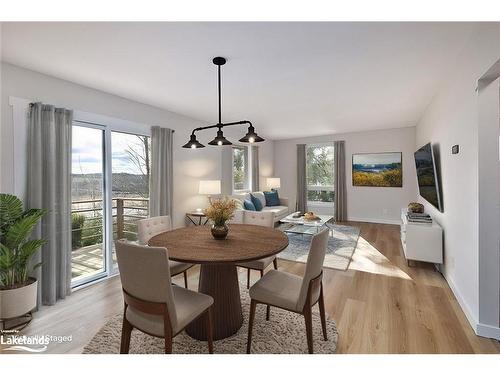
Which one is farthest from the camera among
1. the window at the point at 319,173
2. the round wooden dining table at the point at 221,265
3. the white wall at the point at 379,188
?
the window at the point at 319,173

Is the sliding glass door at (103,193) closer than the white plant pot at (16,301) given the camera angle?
No

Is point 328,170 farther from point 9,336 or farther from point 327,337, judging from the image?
point 9,336

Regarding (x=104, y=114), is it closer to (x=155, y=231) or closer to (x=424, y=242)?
(x=155, y=231)

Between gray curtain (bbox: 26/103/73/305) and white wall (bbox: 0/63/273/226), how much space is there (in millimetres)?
139

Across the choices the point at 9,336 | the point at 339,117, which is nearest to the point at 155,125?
the point at 9,336

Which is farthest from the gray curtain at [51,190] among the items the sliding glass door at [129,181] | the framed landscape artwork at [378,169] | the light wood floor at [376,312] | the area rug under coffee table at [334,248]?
the framed landscape artwork at [378,169]

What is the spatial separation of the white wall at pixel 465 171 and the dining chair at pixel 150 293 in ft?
7.92

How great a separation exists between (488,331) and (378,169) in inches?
198

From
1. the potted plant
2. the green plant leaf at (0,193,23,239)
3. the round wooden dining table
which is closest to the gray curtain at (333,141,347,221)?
the round wooden dining table

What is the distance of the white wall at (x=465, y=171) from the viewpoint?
75.2 inches

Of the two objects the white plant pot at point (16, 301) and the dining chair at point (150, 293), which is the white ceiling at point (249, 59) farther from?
the white plant pot at point (16, 301)

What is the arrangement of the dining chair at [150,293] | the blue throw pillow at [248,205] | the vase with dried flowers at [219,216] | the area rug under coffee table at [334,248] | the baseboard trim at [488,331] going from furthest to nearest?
1. the blue throw pillow at [248,205]
2. the area rug under coffee table at [334,248]
3. the vase with dried flowers at [219,216]
4. the baseboard trim at [488,331]
5. the dining chair at [150,293]

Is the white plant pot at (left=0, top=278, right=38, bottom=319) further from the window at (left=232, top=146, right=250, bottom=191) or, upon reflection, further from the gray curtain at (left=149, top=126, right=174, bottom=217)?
the window at (left=232, top=146, right=250, bottom=191)
